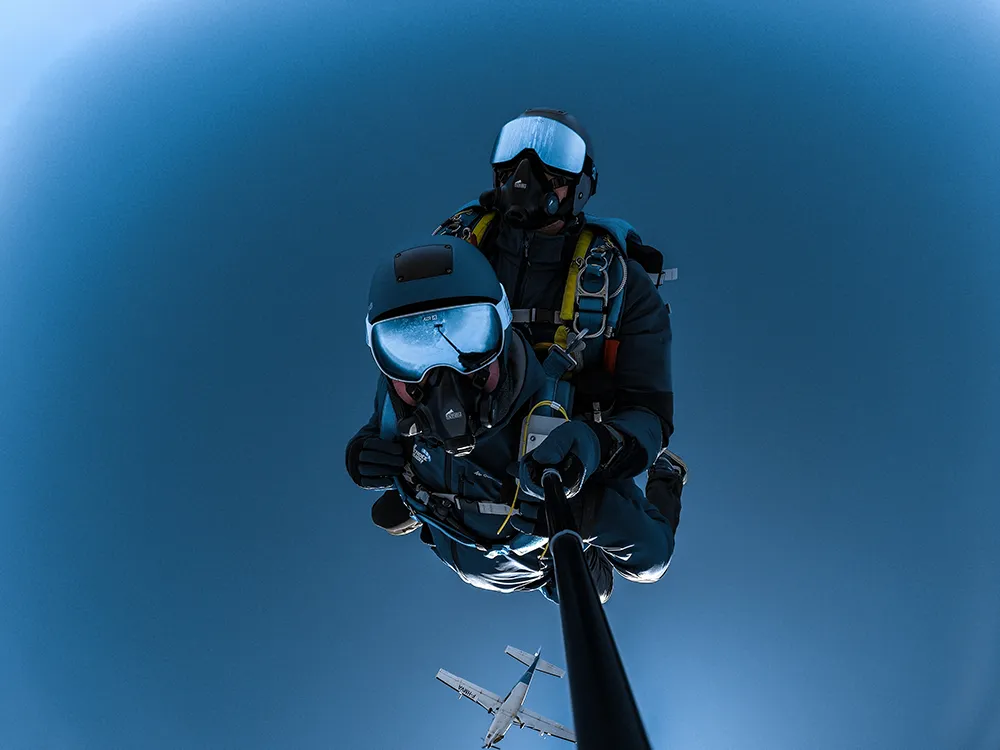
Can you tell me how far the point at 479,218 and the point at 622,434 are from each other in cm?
130

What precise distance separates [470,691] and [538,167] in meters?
6.19

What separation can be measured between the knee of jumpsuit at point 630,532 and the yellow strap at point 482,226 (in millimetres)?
1254

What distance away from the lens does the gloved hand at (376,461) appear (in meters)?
2.45

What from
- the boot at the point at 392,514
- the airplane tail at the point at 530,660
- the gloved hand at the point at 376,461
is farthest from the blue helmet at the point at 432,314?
the airplane tail at the point at 530,660

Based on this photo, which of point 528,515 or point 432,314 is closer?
point 432,314

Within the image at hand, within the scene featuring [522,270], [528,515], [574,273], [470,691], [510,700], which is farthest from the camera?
[510,700]

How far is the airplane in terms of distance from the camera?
6109 mm

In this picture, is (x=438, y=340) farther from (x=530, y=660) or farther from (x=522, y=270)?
(x=530, y=660)

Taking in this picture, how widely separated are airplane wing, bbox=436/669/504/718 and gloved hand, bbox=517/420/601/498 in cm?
442

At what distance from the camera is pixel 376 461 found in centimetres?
244

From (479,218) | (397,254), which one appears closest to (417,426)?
(397,254)

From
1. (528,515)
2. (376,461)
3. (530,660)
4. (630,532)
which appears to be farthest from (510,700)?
(376,461)

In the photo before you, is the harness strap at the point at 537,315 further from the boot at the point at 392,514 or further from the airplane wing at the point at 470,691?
the airplane wing at the point at 470,691

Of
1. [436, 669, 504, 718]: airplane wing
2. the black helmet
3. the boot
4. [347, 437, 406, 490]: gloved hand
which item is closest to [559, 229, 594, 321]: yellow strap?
the black helmet
